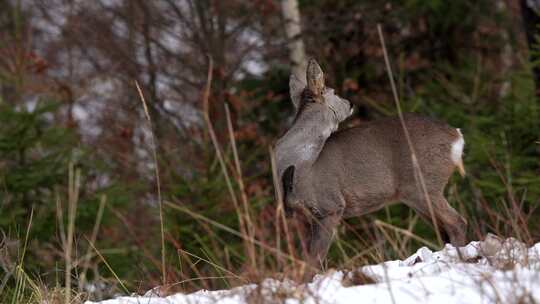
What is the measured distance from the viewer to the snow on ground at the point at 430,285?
11.2 ft

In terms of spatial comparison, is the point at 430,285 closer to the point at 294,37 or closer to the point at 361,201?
the point at 361,201

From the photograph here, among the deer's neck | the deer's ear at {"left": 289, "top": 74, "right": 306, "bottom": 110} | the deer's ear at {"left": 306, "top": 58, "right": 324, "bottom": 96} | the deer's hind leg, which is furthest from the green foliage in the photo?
the deer's hind leg

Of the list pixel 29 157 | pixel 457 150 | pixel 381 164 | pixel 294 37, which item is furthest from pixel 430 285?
pixel 294 37

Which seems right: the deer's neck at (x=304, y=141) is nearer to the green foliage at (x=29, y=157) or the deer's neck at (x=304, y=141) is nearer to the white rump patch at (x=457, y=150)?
the white rump patch at (x=457, y=150)

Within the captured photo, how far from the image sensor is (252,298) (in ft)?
11.8

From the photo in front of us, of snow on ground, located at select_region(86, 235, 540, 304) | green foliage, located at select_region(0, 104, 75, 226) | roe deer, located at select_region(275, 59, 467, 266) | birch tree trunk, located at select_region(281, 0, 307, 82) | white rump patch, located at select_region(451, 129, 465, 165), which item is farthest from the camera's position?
birch tree trunk, located at select_region(281, 0, 307, 82)

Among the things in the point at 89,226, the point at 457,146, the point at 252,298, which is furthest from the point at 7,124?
the point at 252,298

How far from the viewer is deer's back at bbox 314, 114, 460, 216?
5.71 metres

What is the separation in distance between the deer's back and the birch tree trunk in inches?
236

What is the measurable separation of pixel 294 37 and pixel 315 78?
20.6ft

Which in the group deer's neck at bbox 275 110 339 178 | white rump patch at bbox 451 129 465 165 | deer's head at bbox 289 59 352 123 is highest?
deer's head at bbox 289 59 352 123

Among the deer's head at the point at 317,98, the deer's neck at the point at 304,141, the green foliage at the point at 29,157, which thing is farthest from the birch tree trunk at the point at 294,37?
the deer's neck at the point at 304,141

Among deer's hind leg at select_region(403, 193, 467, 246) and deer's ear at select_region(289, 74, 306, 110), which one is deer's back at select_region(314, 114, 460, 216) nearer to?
deer's hind leg at select_region(403, 193, 467, 246)

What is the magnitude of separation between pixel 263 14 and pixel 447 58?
3232mm
